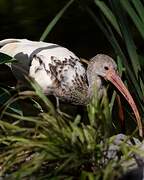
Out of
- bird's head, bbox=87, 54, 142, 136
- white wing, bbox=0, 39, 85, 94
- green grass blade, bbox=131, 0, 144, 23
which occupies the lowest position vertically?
bird's head, bbox=87, 54, 142, 136

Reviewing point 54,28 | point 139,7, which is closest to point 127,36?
point 139,7

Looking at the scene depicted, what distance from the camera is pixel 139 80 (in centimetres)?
419

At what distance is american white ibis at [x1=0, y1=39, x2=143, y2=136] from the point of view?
16.7 ft

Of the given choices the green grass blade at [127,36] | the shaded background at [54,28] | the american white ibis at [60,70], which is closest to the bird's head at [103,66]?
the american white ibis at [60,70]

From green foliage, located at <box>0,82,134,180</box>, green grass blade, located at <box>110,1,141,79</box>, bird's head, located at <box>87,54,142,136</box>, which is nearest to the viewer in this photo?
green foliage, located at <box>0,82,134,180</box>

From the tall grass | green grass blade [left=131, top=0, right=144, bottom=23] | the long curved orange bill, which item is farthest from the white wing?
the tall grass

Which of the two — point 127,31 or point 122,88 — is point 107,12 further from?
point 122,88

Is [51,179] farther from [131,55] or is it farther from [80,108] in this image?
[80,108]

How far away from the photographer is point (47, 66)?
16.8 feet

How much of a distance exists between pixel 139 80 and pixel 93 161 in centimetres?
100

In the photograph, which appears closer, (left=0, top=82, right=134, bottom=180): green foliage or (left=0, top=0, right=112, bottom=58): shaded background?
(left=0, top=82, right=134, bottom=180): green foliage

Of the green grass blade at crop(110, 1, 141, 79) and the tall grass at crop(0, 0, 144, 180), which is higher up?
the green grass blade at crop(110, 1, 141, 79)

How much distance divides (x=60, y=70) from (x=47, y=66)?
87mm

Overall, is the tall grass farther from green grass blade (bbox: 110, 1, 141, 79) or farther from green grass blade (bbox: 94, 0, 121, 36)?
green grass blade (bbox: 94, 0, 121, 36)
